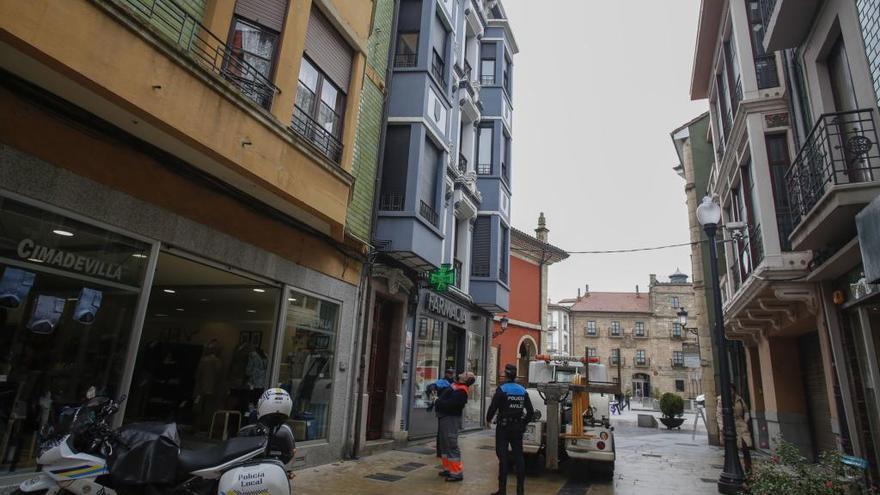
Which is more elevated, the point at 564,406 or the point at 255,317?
the point at 255,317

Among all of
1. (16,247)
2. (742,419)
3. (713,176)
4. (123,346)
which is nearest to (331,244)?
(123,346)

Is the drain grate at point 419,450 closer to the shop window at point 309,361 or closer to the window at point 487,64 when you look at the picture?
the shop window at point 309,361

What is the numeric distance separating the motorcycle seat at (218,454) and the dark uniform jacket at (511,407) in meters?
4.37

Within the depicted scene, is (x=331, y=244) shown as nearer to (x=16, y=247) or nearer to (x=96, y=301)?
(x=96, y=301)

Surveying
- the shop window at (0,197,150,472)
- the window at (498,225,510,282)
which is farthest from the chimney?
the shop window at (0,197,150,472)

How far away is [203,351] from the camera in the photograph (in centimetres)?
1115

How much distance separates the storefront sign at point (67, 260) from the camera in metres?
4.99

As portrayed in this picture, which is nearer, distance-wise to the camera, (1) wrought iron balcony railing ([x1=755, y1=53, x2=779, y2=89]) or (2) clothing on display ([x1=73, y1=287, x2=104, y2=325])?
(2) clothing on display ([x1=73, y1=287, x2=104, y2=325])

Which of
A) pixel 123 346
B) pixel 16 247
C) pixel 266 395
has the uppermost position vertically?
pixel 16 247

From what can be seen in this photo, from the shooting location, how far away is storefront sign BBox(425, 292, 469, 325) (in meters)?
13.8

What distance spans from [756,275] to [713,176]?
8.66 metres

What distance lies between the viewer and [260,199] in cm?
771

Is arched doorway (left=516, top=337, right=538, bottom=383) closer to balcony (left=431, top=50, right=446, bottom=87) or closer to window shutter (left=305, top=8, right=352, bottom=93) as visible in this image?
balcony (left=431, top=50, right=446, bottom=87)

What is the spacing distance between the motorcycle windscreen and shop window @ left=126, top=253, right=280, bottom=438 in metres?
4.64
